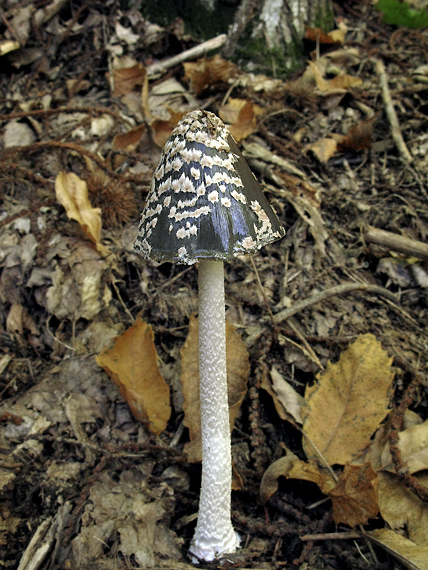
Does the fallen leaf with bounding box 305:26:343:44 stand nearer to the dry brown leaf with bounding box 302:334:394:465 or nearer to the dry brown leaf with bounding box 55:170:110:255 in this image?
the dry brown leaf with bounding box 55:170:110:255

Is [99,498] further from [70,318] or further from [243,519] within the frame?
[70,318]

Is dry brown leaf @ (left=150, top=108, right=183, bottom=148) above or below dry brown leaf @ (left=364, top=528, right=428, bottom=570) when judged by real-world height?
above

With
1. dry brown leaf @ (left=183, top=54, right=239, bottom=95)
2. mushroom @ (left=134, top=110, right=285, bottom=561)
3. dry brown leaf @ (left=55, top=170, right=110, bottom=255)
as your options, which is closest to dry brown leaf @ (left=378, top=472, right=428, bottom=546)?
mushroom @ (left=134, top=110, right=285, bottom=561)

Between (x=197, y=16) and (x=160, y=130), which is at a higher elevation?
(x=197, y=16)

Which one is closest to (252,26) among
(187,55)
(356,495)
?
(187,55)

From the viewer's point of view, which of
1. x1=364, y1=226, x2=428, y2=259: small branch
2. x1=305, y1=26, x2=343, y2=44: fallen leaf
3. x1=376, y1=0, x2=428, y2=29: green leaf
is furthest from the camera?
x1=376, y1=0, x2=428, y2=29: green leaf

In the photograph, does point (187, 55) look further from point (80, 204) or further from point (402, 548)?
point (402, 548)

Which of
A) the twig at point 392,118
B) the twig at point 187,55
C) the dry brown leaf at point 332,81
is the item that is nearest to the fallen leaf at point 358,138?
the twig at point 392,118
